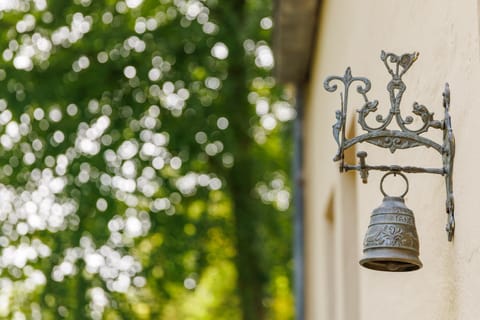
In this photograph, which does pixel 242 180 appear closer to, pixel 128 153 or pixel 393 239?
pixel 128 153

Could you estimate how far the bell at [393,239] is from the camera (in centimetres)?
404

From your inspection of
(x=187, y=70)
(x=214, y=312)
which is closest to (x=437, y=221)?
(x=187, y=70)

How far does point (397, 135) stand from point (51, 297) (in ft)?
34.5

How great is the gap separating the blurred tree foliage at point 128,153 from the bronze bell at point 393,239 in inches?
401

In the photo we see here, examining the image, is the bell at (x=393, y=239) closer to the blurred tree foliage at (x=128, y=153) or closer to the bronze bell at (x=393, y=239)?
the bronze bell at (x=393, y=239)

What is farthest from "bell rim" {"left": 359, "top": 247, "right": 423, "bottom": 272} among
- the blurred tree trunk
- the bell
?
the blurred tree trunk

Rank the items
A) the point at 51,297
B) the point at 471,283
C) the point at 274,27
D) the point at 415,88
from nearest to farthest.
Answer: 1. the point at 471,283
2. the point at 415,88
3. the point at 274,27
4. the point at 51,297

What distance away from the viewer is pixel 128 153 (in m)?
15.1

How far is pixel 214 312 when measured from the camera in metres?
20.3

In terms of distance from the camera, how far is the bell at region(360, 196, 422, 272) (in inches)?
159

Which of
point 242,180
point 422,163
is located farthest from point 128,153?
point 422,163

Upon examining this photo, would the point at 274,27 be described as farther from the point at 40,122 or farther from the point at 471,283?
the point at 471,283

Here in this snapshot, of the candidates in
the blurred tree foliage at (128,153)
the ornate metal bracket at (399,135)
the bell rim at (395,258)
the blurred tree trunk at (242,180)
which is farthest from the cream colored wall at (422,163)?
the blurred tree trunk at (242,180)

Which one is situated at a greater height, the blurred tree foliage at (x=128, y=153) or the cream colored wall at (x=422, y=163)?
the blurred tree foliage at (x=128, y=153)
